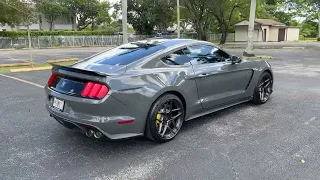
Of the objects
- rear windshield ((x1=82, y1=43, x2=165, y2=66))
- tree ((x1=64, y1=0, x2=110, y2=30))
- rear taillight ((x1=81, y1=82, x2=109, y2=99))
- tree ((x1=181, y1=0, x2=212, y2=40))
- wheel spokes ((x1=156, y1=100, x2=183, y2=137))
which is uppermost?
tree ((x1=64, y1=0, x2=110, y2=30))

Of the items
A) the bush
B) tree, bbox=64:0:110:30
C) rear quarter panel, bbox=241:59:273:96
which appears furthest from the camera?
tree, bbox=64:0:110:30

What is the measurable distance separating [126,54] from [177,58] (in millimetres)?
761

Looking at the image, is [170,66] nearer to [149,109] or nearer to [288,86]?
[149,109]

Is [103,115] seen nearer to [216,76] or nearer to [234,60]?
[216,76]

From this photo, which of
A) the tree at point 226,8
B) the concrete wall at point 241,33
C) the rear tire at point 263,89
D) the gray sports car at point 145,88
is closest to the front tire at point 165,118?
the gray sports car at point 145,88

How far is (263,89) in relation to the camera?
5.87 metres

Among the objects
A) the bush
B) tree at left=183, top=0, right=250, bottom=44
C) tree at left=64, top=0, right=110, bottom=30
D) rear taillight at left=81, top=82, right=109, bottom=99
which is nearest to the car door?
rear taillight at left=81, top=82, right=109, bottom=99

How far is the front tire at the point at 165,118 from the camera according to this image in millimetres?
3715

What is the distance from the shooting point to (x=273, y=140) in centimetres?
397

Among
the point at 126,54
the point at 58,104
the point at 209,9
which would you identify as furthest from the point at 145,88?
the point at 209,9

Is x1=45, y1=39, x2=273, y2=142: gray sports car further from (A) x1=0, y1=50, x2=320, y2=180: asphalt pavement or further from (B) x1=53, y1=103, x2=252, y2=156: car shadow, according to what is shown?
(A) x1=0, y1=50, x2=320, y2=180: asphalt pavement

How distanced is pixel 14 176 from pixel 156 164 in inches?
60.8

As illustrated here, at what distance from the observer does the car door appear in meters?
4.41

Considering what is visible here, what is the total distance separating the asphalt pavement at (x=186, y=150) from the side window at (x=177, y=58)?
106 centimetres
